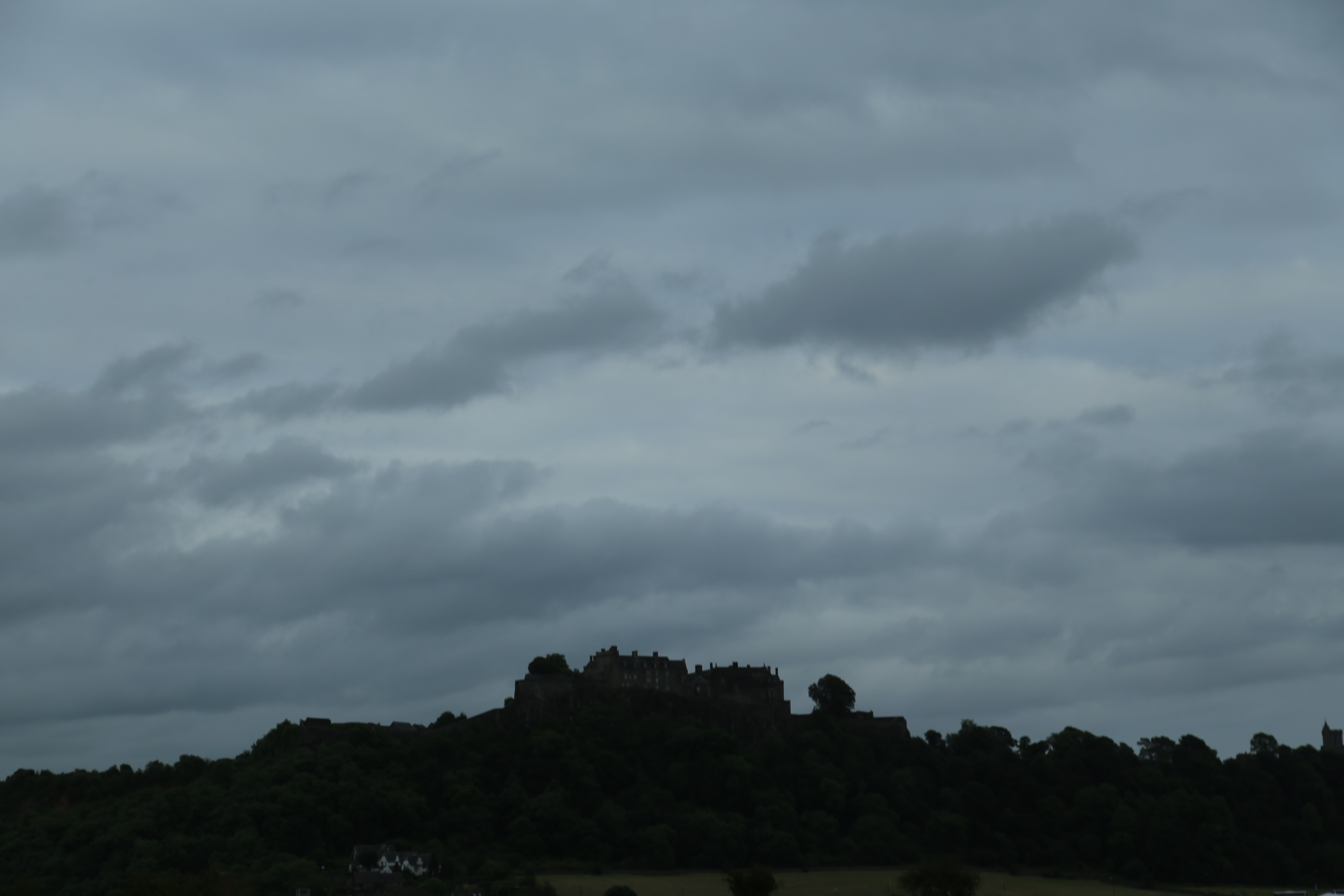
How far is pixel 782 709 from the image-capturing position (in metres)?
153

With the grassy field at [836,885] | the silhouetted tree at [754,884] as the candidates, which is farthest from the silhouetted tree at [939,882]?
the silhouetted tree at [754,884]

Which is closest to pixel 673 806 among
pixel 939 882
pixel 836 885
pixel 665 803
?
pixel 665 803

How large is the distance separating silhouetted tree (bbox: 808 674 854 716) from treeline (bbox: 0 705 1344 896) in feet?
21.8

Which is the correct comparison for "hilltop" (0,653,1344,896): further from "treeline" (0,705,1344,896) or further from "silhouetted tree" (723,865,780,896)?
"silhouetted tree" (723,865,780,896)

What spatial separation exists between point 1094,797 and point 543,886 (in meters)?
57.9

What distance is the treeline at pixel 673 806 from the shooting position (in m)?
120

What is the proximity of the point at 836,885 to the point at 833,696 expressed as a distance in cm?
4362

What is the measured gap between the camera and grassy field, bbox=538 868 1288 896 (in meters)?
114

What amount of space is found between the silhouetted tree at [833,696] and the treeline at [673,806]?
21.8 feet

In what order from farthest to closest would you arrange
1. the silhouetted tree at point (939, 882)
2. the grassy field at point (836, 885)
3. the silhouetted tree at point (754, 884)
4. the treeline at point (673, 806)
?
the treeline at point (673, 806) → the silhouetted tree at point (939, 882) → the grassy field at point (836, 885) → the silhouetted tree at point (754, 884)

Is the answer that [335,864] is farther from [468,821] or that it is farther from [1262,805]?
[1262,805]

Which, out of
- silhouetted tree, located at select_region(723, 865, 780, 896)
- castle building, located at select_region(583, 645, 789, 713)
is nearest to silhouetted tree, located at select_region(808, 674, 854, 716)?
castle building, located at select_region(583, 645, 789, 713)

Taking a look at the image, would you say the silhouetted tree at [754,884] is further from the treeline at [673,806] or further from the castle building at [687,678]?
the castle building at [687,678]

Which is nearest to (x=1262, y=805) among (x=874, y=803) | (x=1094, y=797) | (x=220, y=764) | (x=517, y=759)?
(x=1094, y=797)
